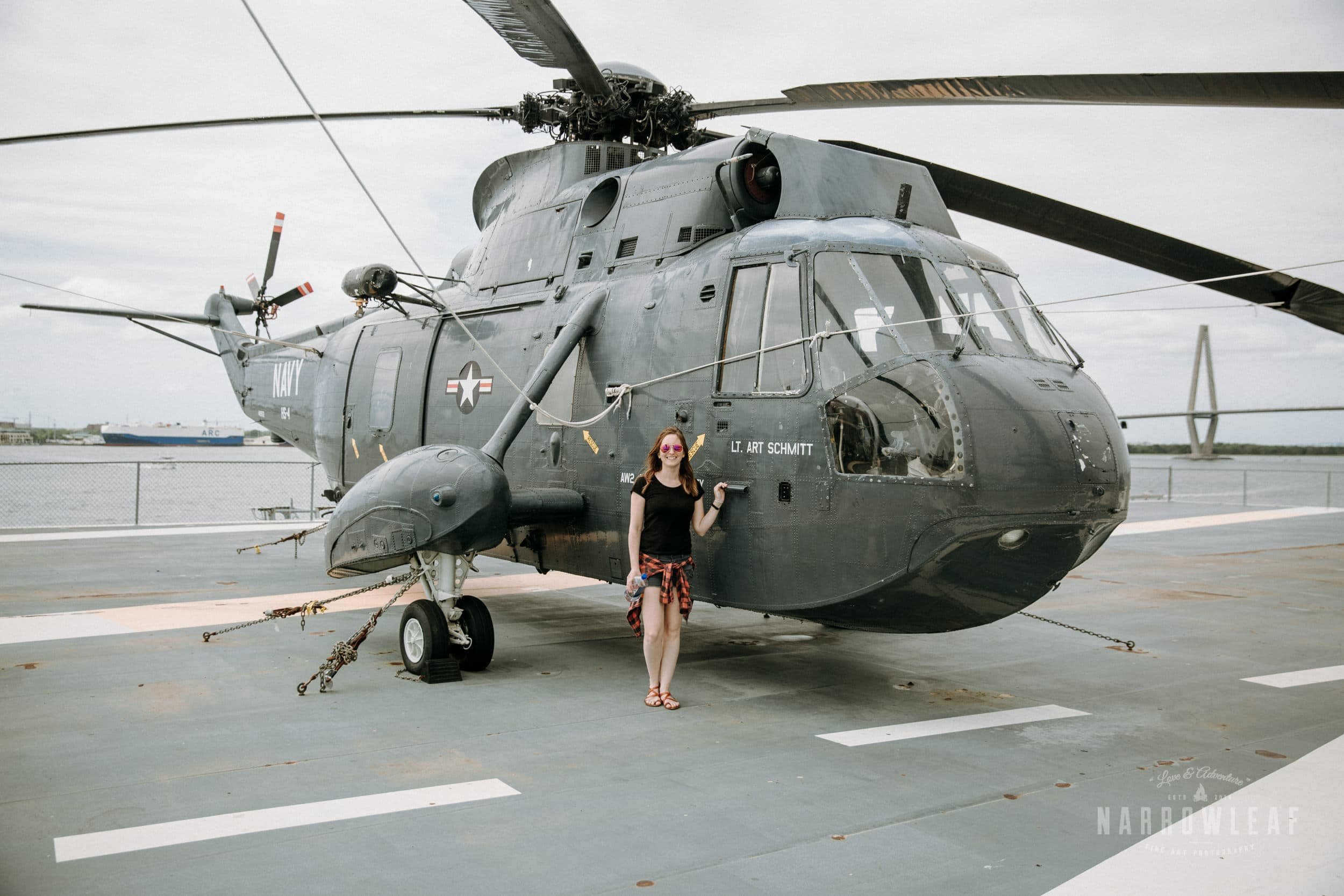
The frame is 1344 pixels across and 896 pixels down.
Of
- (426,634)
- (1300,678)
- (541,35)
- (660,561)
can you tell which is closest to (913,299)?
(660,561)

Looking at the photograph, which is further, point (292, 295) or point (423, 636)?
point (292, 295)

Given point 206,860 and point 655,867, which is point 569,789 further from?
point 206,860

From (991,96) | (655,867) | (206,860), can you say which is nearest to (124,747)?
(206,860)

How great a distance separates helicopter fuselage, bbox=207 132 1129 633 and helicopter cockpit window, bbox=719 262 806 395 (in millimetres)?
15

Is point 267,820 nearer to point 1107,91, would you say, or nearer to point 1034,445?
point 1034,445

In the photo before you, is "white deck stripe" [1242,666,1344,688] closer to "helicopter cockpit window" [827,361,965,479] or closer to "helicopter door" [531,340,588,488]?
"helicopter cockpit window" [827,361,965,479]

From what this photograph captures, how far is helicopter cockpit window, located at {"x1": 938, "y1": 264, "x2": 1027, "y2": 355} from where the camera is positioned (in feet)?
20.4

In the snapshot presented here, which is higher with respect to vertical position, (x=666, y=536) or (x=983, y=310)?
(x=983, y=310)

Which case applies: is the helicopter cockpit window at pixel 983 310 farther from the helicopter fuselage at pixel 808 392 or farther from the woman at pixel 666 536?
the woman at pixel 666 536

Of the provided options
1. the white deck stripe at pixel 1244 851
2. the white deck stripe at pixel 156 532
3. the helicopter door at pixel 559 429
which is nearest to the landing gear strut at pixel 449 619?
the helicopter door at pixel 559 429

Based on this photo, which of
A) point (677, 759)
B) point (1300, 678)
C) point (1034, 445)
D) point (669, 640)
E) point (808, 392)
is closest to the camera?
point (677, 759)

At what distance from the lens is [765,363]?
640 centimetres

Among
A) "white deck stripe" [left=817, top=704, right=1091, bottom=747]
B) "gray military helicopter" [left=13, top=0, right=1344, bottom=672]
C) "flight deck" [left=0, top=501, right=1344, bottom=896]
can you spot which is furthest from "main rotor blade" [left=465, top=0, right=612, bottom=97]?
"white deck stripe" [left=817, top=704, right=1091, bottom=747]

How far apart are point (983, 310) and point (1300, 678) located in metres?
4.04
